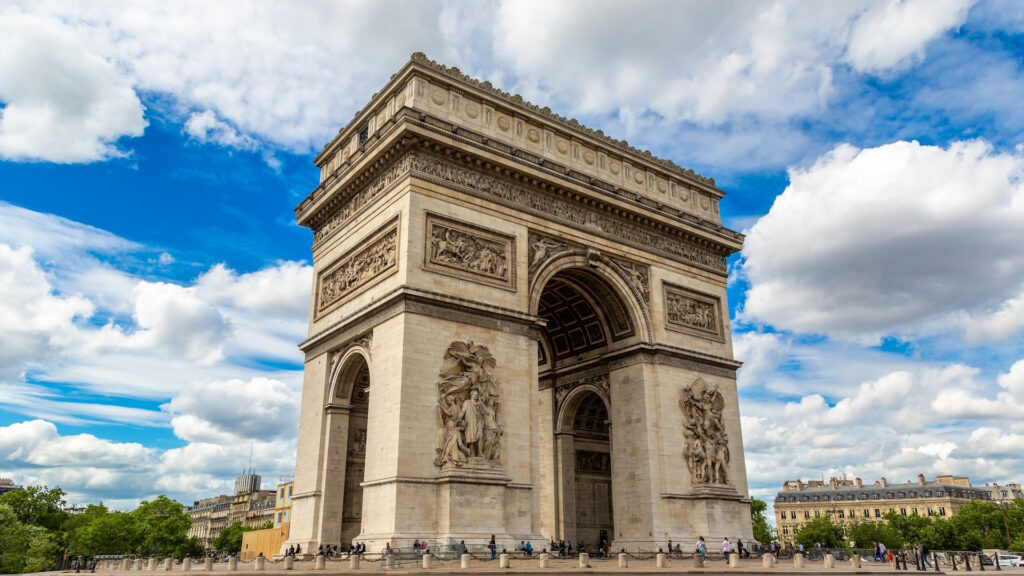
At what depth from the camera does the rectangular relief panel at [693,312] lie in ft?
106

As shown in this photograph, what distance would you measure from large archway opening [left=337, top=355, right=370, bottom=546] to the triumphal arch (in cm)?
7

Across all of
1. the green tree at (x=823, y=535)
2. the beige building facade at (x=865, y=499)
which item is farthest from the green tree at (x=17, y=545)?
the beige building facade at (x=865, y=499)

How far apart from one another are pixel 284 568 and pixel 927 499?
100244mm

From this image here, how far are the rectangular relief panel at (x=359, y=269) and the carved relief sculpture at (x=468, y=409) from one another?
12.9 feet

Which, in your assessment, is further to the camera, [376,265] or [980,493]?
[980,493]

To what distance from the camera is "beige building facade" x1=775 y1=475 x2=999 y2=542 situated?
98.3 meters

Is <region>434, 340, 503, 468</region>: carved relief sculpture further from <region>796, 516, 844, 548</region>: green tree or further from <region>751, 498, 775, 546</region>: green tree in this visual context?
<region>796, 516, 844, 548</region>: green tree

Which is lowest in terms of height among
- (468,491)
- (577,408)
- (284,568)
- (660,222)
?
(284,568)

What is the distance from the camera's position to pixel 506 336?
26109mm

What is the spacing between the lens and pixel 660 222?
32500 millimetres

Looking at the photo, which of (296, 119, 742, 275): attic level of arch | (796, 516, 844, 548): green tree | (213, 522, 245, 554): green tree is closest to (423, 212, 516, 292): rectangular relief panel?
(296, 119, 742, 275): attic level of arch

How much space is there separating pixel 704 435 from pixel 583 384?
220 inches

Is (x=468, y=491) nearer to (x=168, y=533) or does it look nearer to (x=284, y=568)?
(x=284, y=568)

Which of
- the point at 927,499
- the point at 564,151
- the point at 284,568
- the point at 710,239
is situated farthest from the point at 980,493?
the point at 284,568
